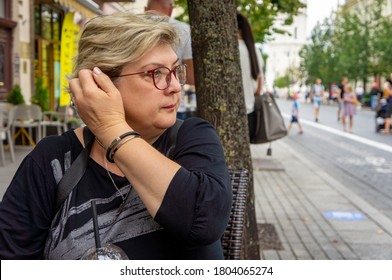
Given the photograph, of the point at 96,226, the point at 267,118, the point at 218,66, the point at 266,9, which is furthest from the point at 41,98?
the point at 96,226

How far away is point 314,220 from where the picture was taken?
652cm

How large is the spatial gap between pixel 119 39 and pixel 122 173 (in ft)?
1.22

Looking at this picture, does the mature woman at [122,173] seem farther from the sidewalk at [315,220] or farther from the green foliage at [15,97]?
the green foliage at [15,97]

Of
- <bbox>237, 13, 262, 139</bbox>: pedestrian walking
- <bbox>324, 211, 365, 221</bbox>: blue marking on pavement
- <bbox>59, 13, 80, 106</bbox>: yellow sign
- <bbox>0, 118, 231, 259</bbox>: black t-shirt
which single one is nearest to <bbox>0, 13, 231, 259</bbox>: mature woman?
<bbox>0, 118, 231, 259</bbox>: black t-shirt

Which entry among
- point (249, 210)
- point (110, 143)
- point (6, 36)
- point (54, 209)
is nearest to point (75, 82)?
point (110, 143)

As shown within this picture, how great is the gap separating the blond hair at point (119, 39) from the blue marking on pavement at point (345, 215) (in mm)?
5142

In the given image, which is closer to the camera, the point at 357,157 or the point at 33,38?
A: the point at 357,157

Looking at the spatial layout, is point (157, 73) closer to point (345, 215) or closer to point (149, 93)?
point (149, 93)

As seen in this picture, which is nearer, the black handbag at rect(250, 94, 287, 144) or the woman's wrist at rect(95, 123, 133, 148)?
the woman's wrist at rect(95, 123, 133, 148)

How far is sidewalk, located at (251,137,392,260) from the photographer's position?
525 cm

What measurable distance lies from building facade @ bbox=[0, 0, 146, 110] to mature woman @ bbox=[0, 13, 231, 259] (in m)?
9.27

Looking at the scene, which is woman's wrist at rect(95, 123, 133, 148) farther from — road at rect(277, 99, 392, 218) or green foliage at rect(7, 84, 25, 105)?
green foliage at rect(7, 84, 25, 105)

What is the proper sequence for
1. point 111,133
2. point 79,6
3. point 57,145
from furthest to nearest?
1. point 79,6
2. point 57,145
3. point 111,133

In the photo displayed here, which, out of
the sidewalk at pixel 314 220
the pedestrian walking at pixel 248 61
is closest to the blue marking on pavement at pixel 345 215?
the sidewalk at pixel 314 220
